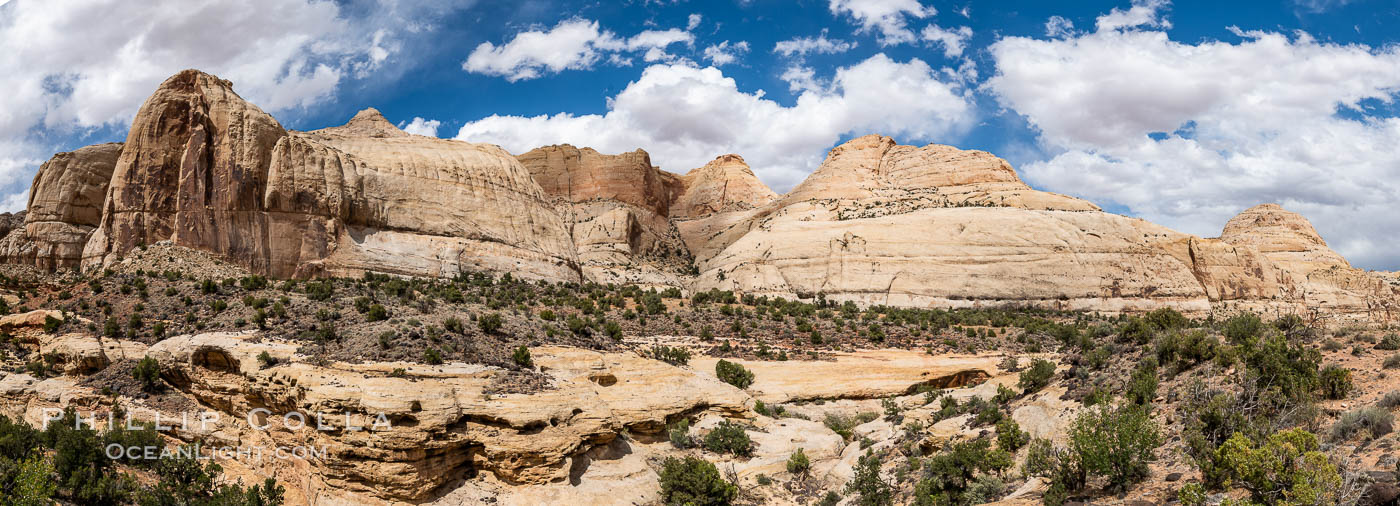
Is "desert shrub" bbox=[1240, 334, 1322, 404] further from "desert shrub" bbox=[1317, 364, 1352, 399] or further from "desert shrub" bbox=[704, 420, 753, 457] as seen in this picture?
"desert shrub" bbox=[704, 420, 753, 457]

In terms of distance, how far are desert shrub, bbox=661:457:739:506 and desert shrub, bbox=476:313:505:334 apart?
7030 millimetres

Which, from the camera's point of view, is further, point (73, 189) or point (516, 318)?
point (73, 189)

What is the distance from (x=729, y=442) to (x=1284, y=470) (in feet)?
42.2

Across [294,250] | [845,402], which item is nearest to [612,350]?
[845,402]

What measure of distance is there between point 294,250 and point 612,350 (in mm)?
24039

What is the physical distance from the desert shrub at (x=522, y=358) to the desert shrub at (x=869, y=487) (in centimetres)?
841

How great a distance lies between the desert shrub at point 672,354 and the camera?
91.0 feet

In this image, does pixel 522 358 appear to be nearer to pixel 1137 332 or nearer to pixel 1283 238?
pixel 1137 332

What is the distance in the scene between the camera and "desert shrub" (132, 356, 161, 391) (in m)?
18.4

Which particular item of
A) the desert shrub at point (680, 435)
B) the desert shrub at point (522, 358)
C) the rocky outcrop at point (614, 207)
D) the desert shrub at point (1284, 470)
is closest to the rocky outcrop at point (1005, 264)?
the rocky outcrop at point (614, 207)

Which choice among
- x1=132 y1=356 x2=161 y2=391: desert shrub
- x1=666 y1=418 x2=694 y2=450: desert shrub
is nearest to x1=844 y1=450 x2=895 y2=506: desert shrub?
x1=666 y1=418 x2=694 y2=450: desert shrub

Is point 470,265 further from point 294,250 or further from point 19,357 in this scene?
point 19,357

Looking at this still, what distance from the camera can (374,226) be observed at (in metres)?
44.2

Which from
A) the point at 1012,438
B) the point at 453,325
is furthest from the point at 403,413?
the point at 1012,438
